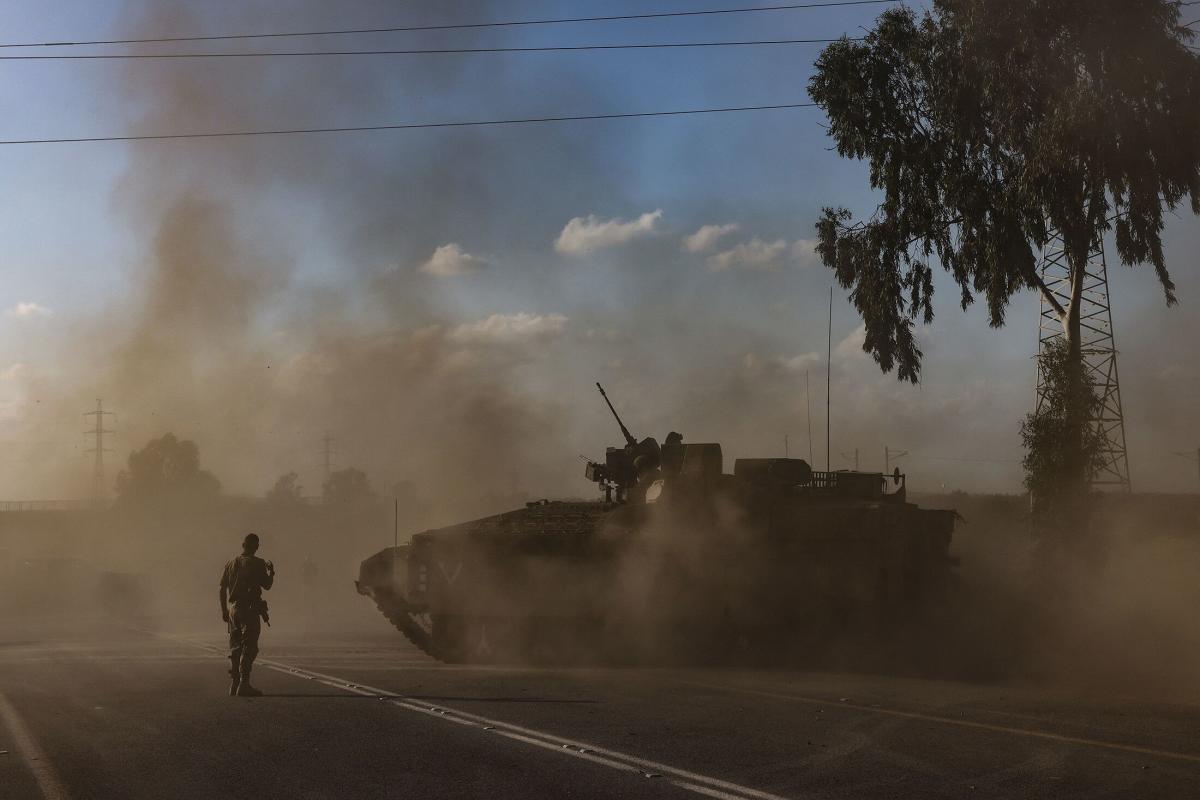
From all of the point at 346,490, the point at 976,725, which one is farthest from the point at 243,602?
the point at 346,490

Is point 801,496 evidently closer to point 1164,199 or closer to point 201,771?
point 1164,199

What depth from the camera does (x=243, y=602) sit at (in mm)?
13383

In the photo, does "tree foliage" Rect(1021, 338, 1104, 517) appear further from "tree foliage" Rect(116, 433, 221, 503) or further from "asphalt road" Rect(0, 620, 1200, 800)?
"tree foliage" Rect(116, 433, 221, 503)

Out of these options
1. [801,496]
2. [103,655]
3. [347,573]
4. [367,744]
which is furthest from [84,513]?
[367,744]

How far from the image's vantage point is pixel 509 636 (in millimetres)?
17719

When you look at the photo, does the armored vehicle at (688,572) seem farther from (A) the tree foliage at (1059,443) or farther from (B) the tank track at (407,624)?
(A) the tree foliage at (1059,443)

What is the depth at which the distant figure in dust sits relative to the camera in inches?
508

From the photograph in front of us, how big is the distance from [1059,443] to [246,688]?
15.6 metres

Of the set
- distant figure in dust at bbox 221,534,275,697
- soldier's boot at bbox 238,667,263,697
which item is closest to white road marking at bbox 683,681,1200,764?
soldier's boot at bbox 238,667,263,697

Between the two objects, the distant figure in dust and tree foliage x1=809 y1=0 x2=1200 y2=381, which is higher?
tree foliage x1=809 y1=0 x2=1200 y2=381

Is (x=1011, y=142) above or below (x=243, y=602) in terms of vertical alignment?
above

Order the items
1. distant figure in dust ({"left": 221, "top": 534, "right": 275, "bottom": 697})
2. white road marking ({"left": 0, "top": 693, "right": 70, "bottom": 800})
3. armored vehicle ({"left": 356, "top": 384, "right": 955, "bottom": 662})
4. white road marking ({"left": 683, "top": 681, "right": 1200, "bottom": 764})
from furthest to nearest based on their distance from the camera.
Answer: armored vehicle ({"left": 356, "top": 384, "right": 955, "bottom": 662}) → distant figure in dust ({"left": 221, "top": 534, "right": 275, "bottom": 697}) → white road marking ({"left": 683, "top": 681, "right": 1200, "bottom": 764}) → white road marking ({"left": 0, "top": 693, "right": 70, "bottom": 800})

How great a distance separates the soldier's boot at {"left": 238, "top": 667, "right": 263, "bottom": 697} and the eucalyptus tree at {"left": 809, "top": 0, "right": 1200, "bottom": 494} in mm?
15213

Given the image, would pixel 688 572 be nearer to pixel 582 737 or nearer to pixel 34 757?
pixel 582 737
